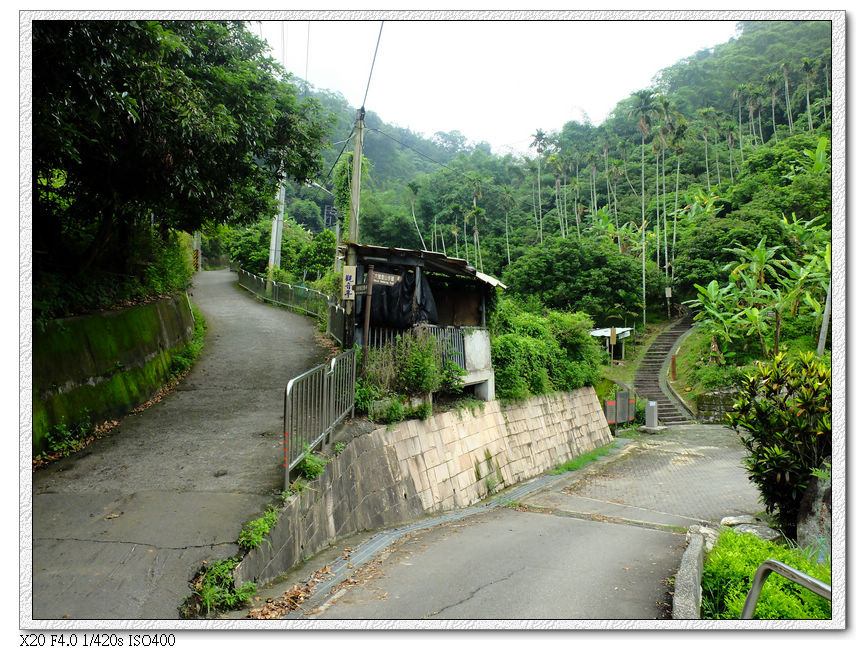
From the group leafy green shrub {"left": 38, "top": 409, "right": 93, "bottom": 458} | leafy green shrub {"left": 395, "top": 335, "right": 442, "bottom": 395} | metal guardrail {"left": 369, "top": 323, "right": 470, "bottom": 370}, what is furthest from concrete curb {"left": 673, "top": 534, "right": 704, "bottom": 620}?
leafy green shrub {"left": 38, "top": 409, "right": 93, "bottom": 458}

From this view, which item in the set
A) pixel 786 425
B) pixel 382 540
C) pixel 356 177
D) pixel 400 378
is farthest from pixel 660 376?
pixel 382 540

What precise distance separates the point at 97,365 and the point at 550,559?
632 centimetres

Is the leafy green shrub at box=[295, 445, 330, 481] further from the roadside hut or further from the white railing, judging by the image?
the white railing

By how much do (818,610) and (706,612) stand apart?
3.96 ft

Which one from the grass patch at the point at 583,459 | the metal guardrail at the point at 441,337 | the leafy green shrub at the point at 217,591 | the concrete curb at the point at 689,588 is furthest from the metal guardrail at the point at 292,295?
the concrete curb at the point at 689,588

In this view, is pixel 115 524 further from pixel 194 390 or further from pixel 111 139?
pixel 194 390

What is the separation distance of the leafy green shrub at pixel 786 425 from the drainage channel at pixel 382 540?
4255 mm

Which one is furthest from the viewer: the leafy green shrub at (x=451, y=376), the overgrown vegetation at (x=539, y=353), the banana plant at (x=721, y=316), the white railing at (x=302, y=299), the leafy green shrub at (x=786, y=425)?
the banana plant at (x=721, y=316)

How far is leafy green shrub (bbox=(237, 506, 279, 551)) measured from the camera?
12.8ft

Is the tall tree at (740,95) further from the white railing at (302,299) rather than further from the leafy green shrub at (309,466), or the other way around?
the leafy green shrub at (309,466)

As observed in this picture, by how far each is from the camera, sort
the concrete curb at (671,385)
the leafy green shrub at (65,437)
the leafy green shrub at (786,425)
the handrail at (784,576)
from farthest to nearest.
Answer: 1. the concrete curb at (671,385)
2. the leafy green shrub at (65,437)
3. the leafy green shrub at (786,425)
4. the handrail at (784,576)

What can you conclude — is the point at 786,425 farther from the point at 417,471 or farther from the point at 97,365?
the point at 97,365

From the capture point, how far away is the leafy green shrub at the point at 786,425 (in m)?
5.42

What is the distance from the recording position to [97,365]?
22.3 feet
